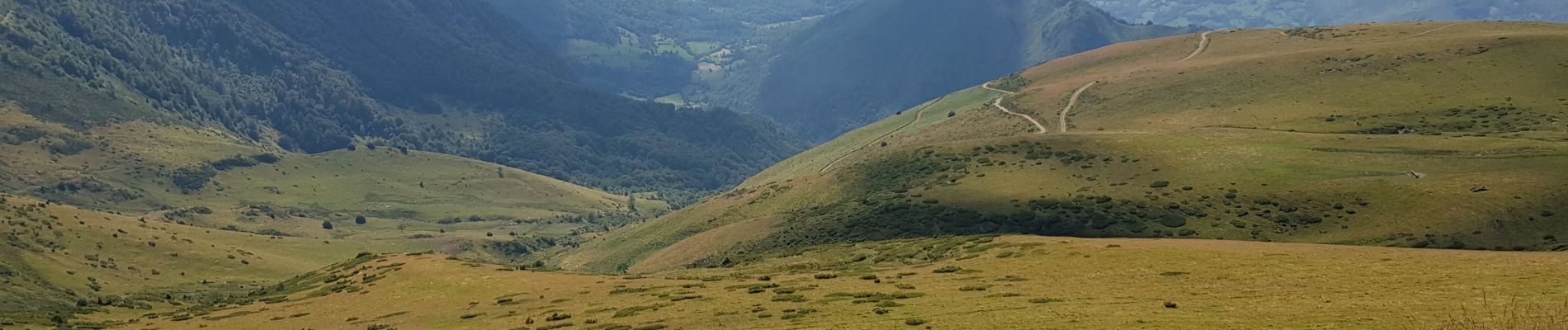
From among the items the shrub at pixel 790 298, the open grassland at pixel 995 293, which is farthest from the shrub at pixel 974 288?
the shrub at pixel 790 298

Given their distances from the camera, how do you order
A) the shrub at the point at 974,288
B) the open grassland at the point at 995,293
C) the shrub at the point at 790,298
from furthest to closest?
the shrub at the point at 974,288 < the shrub at the point at 790,298 < the open grassland at the point at 995,293

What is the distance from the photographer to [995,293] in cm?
7950

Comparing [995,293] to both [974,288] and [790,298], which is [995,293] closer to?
[974,288]

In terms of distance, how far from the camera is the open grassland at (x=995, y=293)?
6312 cm

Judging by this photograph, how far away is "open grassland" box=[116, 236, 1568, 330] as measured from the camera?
63.1 m

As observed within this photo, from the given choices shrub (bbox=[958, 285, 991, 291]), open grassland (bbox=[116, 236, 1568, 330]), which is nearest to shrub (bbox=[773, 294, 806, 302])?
open grassland (bbox=[116, 236, 1568, 330])

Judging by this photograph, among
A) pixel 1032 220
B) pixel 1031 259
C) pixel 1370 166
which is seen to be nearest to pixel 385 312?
pixel 1031 259

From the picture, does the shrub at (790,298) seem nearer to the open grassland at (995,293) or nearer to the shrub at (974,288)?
the open grassland at (995,293)

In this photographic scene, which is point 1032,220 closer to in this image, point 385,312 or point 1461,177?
point 1461,177

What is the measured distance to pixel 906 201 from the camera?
199750 millimetres

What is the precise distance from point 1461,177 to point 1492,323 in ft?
352

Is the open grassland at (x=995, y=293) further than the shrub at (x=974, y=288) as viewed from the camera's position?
No

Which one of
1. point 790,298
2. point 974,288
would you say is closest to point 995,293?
point 974,288

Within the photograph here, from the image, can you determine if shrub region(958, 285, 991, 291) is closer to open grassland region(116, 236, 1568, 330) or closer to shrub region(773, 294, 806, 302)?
open grassland region(116, 236, 1568, 330)
